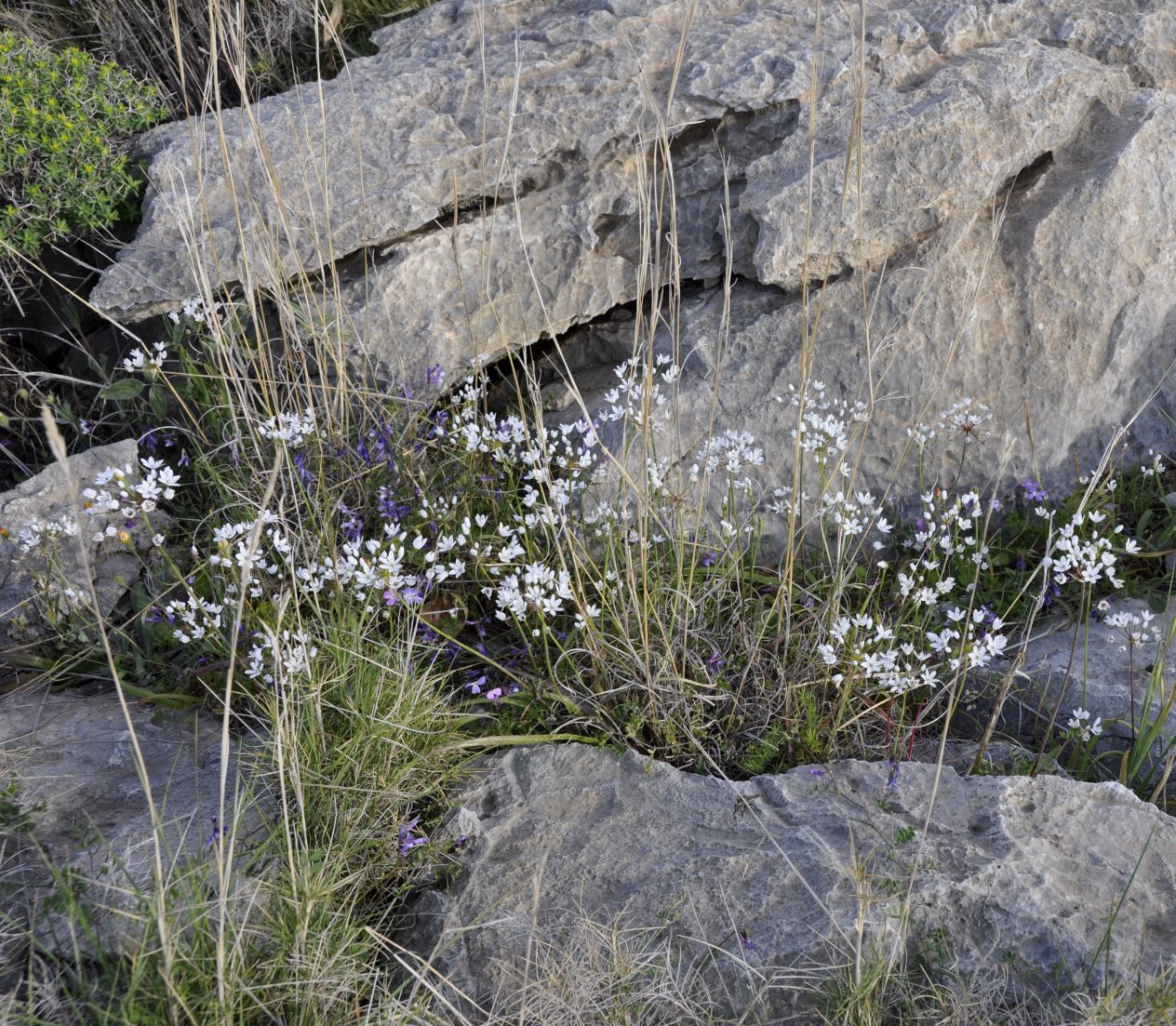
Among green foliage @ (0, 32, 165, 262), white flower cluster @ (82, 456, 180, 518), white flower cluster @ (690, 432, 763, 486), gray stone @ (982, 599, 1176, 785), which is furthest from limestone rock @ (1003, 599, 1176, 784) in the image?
green foliage @ (0, 32, 165, 262)

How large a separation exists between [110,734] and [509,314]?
1.92 metres

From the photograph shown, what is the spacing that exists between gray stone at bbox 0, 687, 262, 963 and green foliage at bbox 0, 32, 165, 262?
1.82 m

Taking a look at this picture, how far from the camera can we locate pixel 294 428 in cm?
321

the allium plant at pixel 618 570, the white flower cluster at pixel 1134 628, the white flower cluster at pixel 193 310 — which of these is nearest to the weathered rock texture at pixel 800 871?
the allium plant at pixel 618 570

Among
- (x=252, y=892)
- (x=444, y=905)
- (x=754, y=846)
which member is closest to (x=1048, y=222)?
(x=754, y=846)

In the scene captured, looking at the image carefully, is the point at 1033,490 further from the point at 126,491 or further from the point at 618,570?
the point at 126,491

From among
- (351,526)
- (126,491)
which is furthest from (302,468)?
(126,491)

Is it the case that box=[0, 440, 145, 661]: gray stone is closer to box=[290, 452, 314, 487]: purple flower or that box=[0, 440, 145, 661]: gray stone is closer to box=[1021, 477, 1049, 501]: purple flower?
box=[290, 452, 314, 487]: purple flower

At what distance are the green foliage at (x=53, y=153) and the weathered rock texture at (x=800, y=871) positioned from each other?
106 inches

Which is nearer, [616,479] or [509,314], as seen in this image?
[616,479]

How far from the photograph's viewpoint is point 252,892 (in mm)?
2215

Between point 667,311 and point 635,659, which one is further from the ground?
point 667,311

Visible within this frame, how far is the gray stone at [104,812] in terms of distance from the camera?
218 cm

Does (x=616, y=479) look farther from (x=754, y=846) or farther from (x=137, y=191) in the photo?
(x=137, y=191)
